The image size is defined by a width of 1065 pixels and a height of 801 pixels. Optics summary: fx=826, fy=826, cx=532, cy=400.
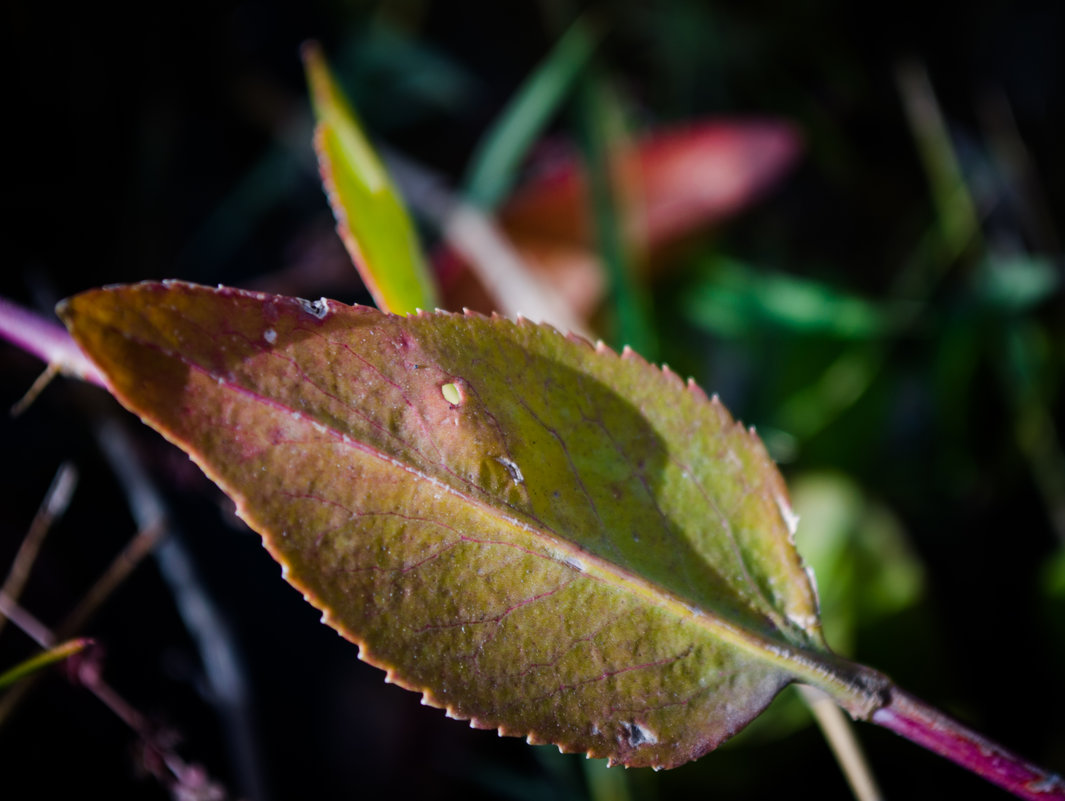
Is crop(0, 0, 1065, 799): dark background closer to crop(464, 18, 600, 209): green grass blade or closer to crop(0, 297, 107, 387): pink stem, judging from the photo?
crop(464, 18, 600, 209): green grass blade

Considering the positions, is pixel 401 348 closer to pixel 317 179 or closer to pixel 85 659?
pixel 85 659

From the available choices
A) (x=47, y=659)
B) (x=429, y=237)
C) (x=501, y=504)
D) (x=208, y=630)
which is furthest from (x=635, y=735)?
(x=429, y=237)

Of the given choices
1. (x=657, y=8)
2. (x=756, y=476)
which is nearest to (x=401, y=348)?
(x=756, y=476)

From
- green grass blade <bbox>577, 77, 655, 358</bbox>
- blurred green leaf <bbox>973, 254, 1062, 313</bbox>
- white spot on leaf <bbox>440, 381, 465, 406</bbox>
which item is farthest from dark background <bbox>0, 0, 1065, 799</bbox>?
white spot on leaf <bbox>440, 381, 465, 406</bbox>

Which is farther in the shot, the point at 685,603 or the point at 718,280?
the point at 718,280

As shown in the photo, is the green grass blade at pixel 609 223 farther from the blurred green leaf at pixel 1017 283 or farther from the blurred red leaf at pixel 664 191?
the blurred green leaf at pixel 1017 283
